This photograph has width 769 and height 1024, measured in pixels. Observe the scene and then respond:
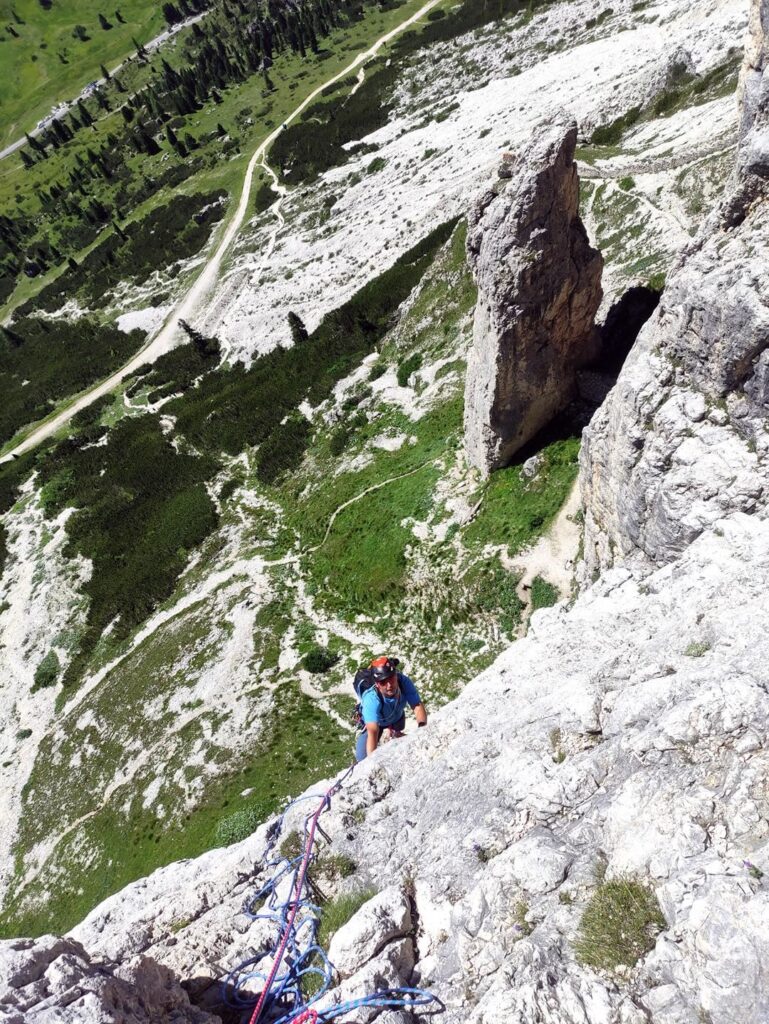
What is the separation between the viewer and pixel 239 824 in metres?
25.5

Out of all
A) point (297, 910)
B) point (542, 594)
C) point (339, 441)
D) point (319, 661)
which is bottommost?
point (319, 661)

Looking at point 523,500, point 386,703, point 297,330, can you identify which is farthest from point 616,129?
point 386,703

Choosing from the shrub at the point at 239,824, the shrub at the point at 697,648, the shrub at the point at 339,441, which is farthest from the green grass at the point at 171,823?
the shrub at the point at 339,441

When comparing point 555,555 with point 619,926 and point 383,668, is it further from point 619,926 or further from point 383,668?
point 619,926

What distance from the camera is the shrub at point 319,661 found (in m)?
32.5

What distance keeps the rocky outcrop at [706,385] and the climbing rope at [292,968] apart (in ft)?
41.9

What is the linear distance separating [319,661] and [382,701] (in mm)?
18714

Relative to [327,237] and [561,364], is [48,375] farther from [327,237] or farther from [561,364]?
[561,364]

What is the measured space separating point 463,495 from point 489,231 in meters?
14.9

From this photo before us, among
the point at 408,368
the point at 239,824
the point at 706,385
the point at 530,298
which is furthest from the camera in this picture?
the point at 408,368

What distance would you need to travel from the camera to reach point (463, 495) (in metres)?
35.0

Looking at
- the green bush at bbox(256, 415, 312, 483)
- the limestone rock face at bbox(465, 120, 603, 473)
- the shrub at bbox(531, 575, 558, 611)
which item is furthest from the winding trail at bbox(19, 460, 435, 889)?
the green bush at bbox(256, 415, 312, 483)

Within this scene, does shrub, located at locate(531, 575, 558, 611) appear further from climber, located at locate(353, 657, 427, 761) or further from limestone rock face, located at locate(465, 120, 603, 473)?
climber, located at locate(353, 657, 427, 761)

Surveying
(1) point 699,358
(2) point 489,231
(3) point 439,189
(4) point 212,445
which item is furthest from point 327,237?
(1) point 699,358
